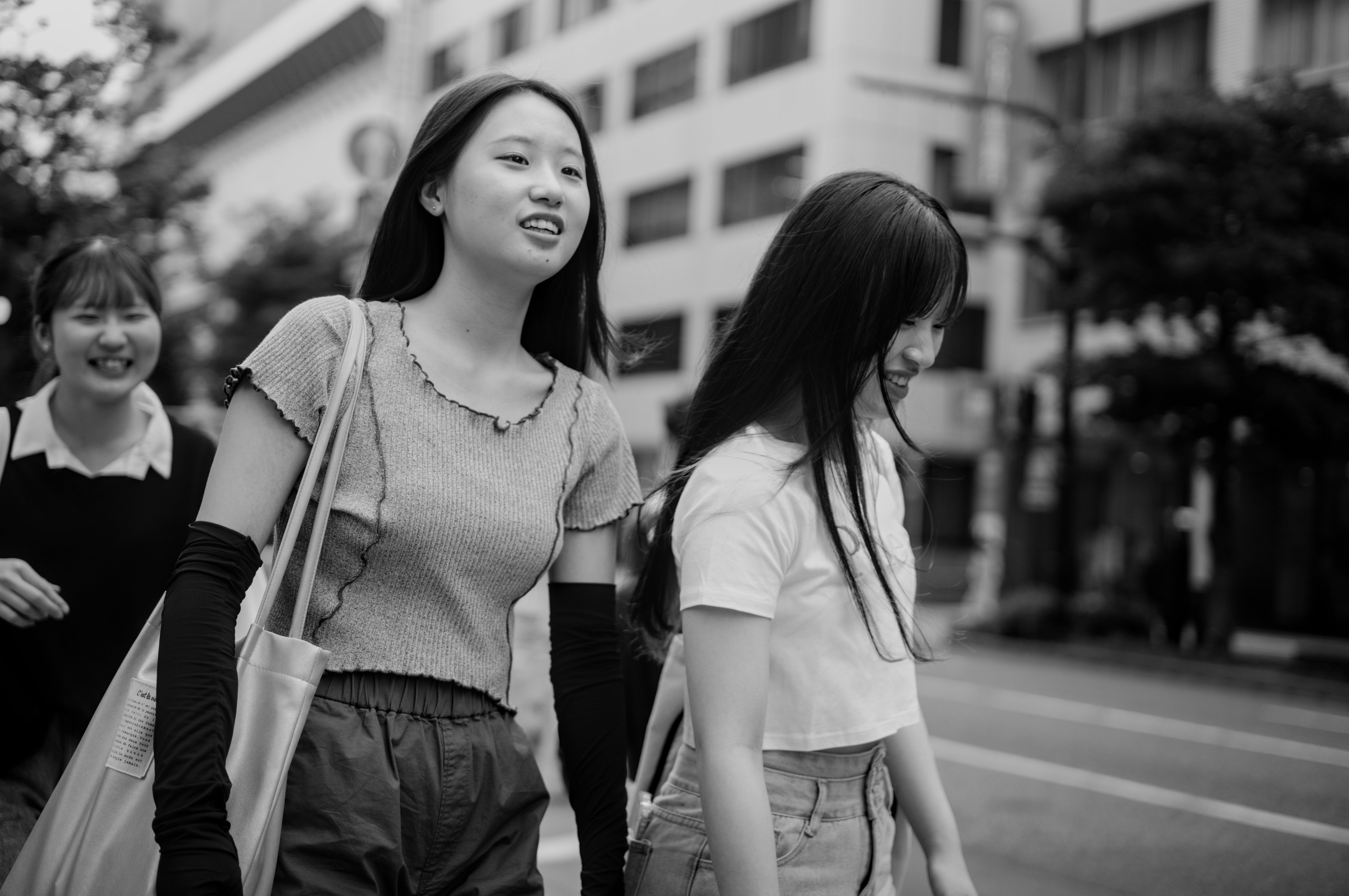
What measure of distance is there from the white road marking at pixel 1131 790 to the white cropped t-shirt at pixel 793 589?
6009 mm

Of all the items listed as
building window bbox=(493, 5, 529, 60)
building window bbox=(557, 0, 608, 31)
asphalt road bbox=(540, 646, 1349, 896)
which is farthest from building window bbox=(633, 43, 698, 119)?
asphalt road bbox=(540, 646, 1349, 896)

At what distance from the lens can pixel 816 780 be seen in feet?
6.31

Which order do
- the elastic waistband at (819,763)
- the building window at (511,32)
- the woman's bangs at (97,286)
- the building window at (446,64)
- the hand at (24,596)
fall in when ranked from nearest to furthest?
1. the elastic waistband at (819,763)
2. the hand at (24,596)
3. the woman's bangs at (97,286)
4. the building window at (511,32)
5. the building window at (446,64)

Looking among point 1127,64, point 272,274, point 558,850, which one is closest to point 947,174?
point 1127,64

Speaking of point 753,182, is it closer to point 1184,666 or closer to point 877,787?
point 1184,666

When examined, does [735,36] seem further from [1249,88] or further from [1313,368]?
[1313,368]

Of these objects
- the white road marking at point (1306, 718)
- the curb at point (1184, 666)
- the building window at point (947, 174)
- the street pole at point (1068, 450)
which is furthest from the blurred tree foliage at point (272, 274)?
the white road marking at point (1306, 718)

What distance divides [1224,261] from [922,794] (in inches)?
A: 569

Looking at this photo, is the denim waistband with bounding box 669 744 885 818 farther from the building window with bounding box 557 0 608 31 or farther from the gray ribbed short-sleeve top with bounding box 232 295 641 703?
the building window with bounding box 557 0 608 31

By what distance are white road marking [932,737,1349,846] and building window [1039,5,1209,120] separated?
536 inches

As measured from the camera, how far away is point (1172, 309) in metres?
16.5

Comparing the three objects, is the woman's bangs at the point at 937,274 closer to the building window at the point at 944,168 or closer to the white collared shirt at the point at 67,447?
the white collared shirt at the point at 67,447

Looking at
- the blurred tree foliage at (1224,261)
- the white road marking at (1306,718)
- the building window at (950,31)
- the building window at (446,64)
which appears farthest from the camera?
the building window at (446,64)

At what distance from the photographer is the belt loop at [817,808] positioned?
6.23 ft
